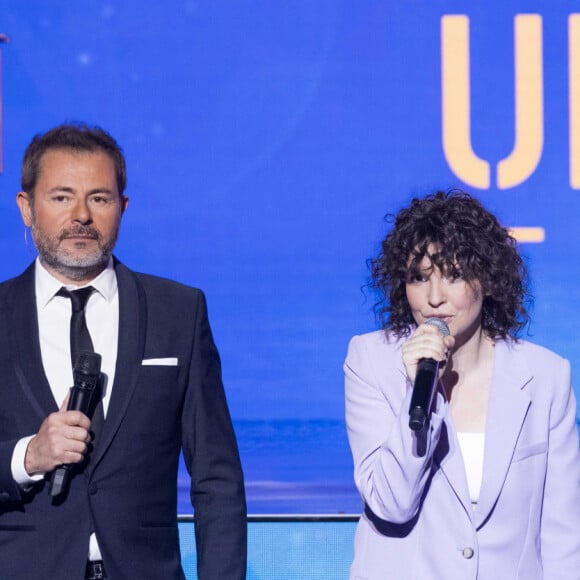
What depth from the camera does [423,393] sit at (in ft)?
6.68

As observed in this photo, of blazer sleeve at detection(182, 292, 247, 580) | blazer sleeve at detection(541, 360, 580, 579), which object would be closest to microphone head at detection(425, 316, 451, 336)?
blazer sleeve at detection(541, 360, 580, 579)

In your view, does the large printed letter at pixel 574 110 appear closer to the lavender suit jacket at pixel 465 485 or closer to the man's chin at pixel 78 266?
the lavender suit jacket at pixel 465 485

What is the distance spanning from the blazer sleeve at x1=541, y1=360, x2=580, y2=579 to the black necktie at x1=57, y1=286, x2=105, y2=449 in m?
0.93

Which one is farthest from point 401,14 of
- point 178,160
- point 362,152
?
point 178,160

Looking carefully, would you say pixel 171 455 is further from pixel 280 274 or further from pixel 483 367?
pixel 280 274

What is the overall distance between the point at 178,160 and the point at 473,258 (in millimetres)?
1323

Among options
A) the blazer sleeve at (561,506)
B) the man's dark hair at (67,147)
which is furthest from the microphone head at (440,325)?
the man's dark hair at (67,147)

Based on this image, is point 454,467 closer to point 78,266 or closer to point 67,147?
point 78,266

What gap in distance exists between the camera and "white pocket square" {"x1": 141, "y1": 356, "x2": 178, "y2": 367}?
2.27 metres

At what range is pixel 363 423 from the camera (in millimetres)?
2357

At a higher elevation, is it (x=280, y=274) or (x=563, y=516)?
(x=280, y=274)

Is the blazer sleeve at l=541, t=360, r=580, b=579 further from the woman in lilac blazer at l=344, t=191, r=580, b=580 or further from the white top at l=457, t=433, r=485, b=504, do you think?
the white top at l=457, t=433, r=485, b=504

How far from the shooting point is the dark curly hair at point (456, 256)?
238 centimetres

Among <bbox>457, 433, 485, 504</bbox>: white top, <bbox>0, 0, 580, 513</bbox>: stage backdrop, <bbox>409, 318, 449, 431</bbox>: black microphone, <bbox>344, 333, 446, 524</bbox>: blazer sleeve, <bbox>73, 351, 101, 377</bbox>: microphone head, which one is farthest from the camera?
<bbox>0, 0, 580, 513</bbox>: stage backdrop
